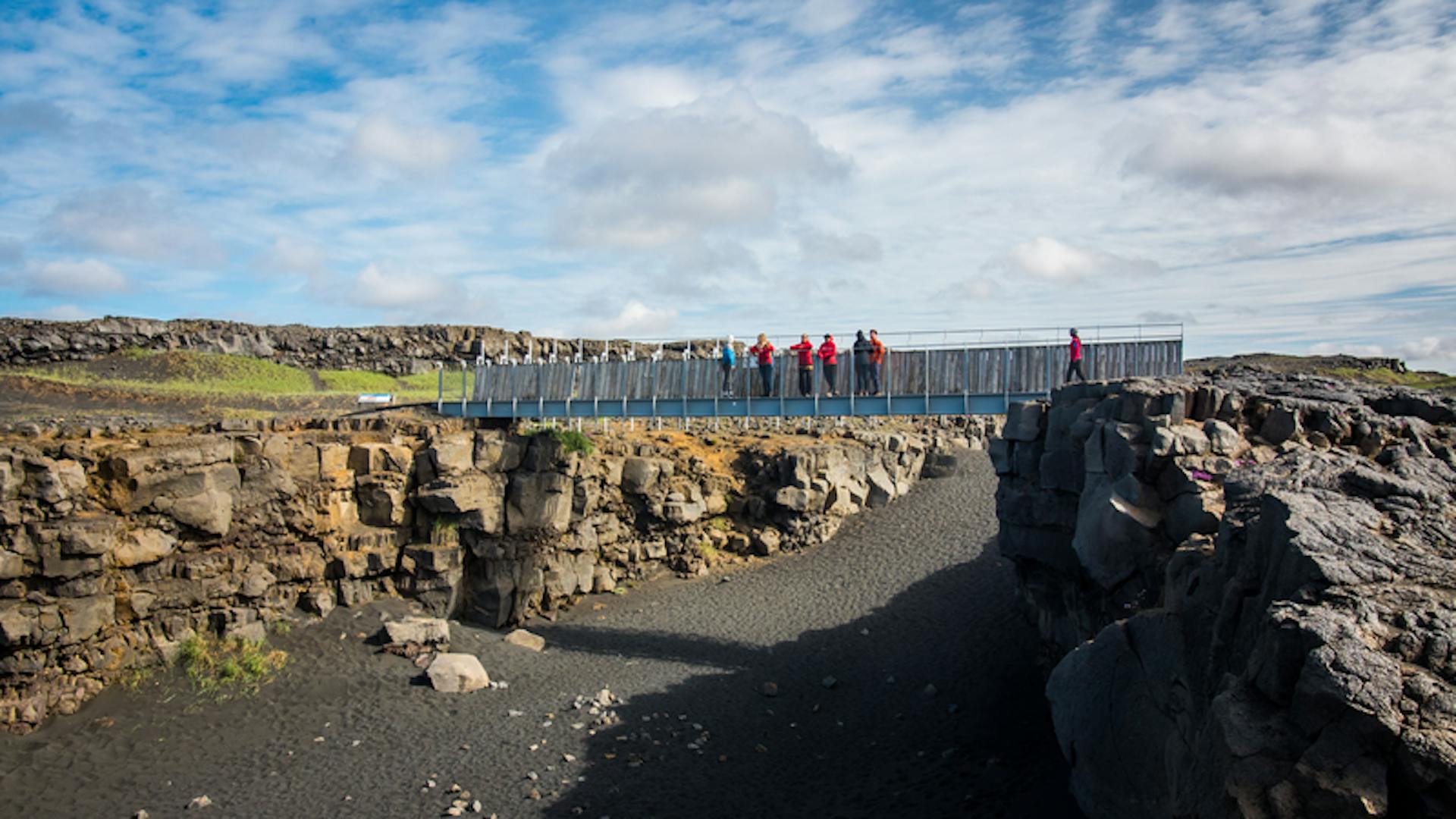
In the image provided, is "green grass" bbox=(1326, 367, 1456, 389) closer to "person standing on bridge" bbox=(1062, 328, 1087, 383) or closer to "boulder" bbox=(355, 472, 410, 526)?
"person standing on bridge" bbox=(1062, 328, 1087, 383)

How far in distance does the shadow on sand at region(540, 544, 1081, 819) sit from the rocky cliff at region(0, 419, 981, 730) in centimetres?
332

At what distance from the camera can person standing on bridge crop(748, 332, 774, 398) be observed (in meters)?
24.3

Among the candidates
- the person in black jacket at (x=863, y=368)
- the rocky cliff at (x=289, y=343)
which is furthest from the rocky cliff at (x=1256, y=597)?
the rocky cliff at (x=289, y=343)

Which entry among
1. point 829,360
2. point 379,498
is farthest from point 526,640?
point 829,360

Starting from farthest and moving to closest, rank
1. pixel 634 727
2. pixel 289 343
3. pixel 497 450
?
1. pixel 289 343
2. pixel 497 450
3. pixel 634 727

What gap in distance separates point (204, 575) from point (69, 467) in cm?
346

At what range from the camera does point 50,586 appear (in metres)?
18.3

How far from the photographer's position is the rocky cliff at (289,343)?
38.8 m

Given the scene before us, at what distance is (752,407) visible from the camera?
24656 millimetres

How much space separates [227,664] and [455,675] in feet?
15.1

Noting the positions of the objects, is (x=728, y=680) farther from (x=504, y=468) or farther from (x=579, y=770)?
(x=504, y=468)

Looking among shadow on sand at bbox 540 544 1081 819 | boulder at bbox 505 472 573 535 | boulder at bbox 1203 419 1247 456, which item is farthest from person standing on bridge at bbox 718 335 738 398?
boulder at bbox 1203 419 1247 456

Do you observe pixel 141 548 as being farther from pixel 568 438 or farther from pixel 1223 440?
pixel 1223 440

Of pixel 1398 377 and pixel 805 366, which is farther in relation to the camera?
pixel 1398 377
